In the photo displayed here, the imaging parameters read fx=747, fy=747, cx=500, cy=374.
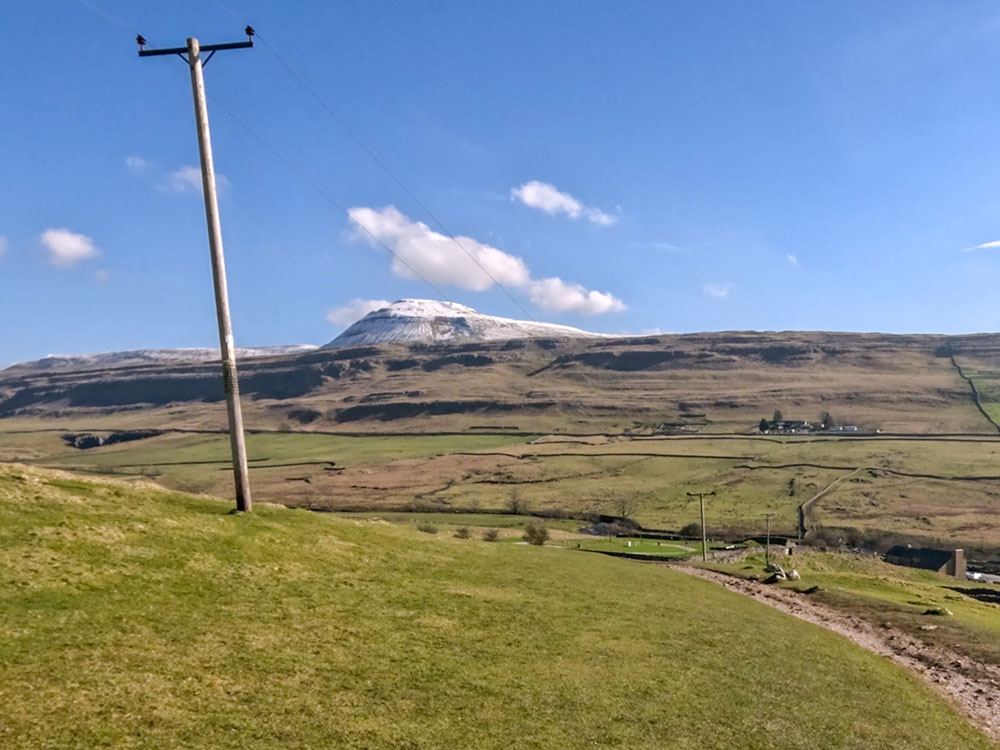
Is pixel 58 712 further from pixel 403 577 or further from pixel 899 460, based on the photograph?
pixel 899 460

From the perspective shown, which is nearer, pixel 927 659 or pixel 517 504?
pixel 927 659

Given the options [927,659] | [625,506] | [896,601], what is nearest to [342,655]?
[927,659]

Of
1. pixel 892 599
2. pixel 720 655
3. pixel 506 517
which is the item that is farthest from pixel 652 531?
Answer: pixel 720 655

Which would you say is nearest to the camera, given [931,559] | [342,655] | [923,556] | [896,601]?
[342,655]

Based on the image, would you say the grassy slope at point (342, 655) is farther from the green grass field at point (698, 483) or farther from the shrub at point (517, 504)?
the shrub at point (517, 504)

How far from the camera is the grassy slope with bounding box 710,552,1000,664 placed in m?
31.7

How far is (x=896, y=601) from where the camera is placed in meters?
43.9

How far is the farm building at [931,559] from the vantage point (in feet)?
300

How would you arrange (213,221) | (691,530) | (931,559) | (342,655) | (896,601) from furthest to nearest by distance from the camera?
(691,530), (931,559), (896,601), (213,221), (342,655)

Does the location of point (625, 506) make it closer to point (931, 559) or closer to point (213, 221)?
point (931, 559)

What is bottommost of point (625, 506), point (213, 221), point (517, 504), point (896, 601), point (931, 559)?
point (931, 559)

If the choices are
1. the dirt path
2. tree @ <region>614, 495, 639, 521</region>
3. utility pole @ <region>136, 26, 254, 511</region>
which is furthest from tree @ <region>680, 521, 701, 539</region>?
utility pole @ <region>136, 26, 254, 511</region>

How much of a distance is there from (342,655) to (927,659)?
23.8 m

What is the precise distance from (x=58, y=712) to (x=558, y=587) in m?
21.5
